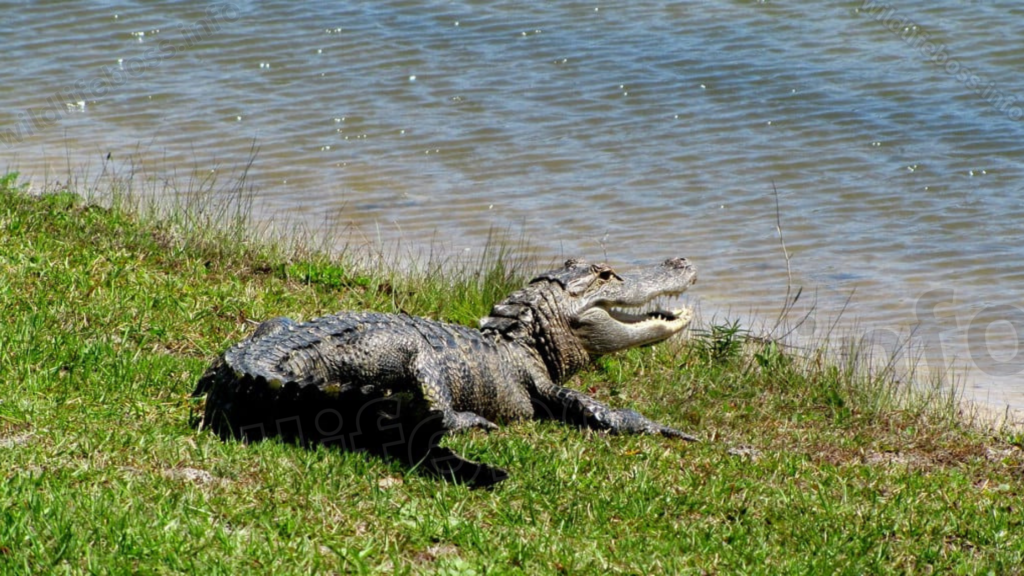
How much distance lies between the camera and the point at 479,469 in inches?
169

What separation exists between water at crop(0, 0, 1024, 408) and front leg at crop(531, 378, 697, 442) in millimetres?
2562

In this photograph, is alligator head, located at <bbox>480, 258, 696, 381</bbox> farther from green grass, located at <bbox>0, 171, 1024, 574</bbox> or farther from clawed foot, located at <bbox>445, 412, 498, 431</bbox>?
clawed foot, located at <bbox>445, 412, 498, 431</bbox>

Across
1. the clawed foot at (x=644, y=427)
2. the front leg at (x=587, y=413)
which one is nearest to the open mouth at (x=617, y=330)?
the front leg at (x=587, y=413)

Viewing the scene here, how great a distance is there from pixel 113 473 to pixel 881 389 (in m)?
4.19

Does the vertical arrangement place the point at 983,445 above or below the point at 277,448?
below

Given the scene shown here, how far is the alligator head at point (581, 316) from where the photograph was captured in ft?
20.9

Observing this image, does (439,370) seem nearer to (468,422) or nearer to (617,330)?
(468,422)

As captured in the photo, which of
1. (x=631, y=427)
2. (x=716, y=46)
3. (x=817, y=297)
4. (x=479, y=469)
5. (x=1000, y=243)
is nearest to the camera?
(x=479, y=469)

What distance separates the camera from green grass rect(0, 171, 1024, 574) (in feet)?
11.8

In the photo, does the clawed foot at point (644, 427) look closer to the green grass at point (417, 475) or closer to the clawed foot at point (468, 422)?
the green grass at point (417, 475)

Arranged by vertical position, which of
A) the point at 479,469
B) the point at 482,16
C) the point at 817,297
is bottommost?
the point at 817,297

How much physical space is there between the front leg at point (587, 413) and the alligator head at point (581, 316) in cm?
36

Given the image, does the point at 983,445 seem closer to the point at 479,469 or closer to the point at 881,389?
the point at 881,389

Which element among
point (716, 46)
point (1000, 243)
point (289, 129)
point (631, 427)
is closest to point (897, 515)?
point (631, 427)
